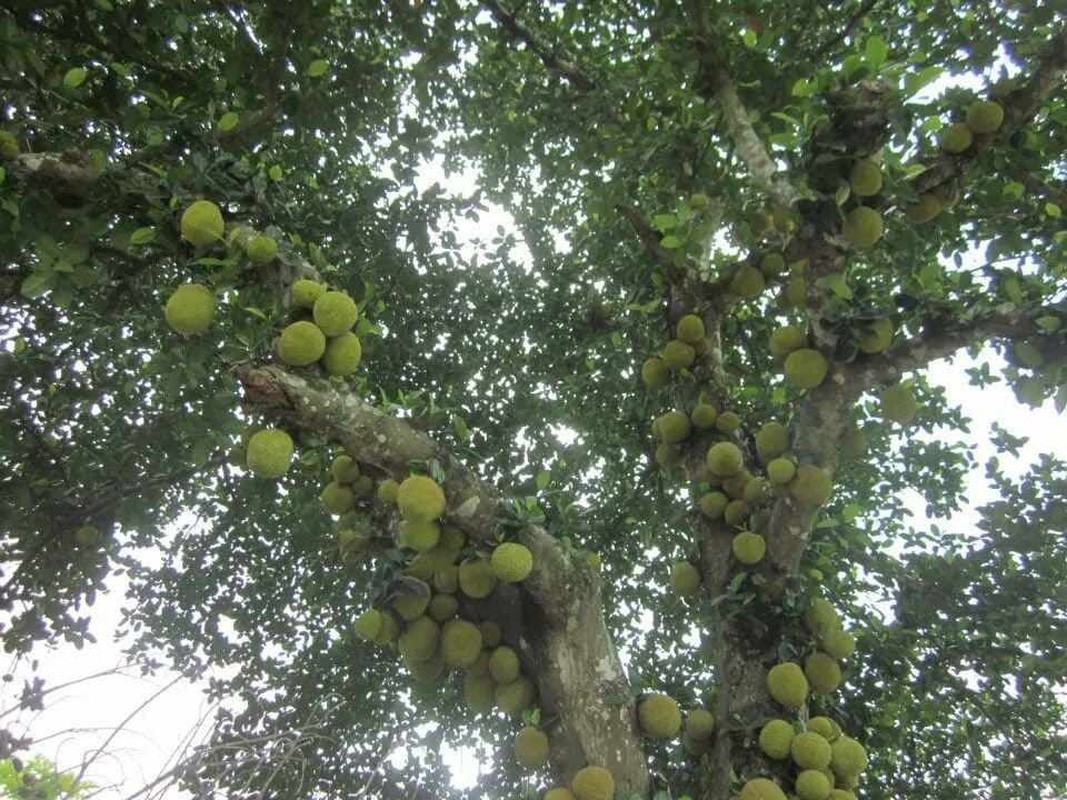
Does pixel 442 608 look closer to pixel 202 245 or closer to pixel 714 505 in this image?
pixel 714 505

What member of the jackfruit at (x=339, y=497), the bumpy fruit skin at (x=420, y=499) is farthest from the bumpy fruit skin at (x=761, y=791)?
the jackfruit at (x=339, y=497)

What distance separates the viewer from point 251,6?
2.85 m

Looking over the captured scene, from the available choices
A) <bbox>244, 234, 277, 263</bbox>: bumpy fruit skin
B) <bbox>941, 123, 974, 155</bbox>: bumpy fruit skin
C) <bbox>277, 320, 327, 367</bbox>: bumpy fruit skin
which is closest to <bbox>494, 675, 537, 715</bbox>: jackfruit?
<bbox>277, 320, 327, 367</bbox>: bumpy fruit skin

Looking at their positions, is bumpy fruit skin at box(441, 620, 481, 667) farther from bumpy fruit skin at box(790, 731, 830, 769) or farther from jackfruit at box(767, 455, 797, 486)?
jackfruit at box(767, 455, 797, 486)

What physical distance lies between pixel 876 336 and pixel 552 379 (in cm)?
233

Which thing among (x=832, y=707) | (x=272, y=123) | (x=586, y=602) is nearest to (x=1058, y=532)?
(x=832, y=707)

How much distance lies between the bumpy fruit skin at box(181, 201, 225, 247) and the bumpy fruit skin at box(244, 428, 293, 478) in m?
0.66

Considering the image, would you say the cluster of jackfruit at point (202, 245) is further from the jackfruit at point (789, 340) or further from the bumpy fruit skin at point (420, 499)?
the jackfruit at point (789, 340)

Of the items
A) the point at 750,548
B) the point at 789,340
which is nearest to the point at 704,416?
the point at 789,340

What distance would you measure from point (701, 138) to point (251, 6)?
6.43 ft

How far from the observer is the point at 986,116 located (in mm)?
2318

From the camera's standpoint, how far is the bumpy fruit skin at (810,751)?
2230 millimetres

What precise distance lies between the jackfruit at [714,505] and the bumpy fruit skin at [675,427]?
0.32 m

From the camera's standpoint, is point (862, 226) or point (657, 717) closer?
point (657, 717)
